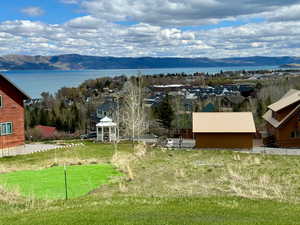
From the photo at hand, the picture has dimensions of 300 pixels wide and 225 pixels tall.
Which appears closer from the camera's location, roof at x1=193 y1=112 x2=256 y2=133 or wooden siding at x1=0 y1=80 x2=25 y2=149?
wooden siding at x1=0 y1=80 x2=25 y2=149

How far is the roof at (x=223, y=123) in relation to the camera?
37.7 m

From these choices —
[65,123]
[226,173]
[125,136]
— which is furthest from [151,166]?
[65,123]

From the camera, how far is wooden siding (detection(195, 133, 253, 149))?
37750mm

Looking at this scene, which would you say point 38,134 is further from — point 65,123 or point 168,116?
point 168,116

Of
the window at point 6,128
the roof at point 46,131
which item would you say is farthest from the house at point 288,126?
the roof at point 46,131

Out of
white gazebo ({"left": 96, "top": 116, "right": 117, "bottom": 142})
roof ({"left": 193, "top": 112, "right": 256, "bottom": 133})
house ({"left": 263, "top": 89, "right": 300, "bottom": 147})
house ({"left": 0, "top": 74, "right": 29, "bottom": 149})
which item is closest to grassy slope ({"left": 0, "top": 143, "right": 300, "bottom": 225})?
house ({"left": 0, "top": 74, "right": 29, "bottom": 149})

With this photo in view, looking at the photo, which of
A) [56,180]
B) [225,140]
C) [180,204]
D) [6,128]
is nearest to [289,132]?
[225,140]

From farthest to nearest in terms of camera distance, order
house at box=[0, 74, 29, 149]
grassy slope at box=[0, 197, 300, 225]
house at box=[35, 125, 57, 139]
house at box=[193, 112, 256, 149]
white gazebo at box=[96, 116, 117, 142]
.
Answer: house at box=[35, 125, 57, 139] < white gazebo at box=[96, 116, 117, 142] < house at box=[193, 112, 256, 149] < house at box=[0, 74, 29, 149] < grassy slope at box=[0, 197, 300, 225]

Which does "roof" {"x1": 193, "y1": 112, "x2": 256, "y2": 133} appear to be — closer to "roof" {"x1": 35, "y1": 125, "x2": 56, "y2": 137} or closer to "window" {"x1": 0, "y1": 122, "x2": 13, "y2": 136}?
"window" {"x1": 0, "y1": 122, "x2": 13, "y2": 136}

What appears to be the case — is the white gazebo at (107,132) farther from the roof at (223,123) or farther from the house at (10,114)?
the house at (10,114)

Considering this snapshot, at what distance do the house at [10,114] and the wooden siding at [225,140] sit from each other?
17.3m

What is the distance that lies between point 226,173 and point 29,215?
11.7m

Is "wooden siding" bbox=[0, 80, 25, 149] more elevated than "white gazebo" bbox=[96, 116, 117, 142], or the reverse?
"wooden siding" bbox=[0, 80, 25, 149]

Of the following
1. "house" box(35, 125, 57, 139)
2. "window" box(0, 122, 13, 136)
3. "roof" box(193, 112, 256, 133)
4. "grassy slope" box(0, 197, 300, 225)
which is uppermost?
"grassy slope" box(0, 197, 300, 225)
